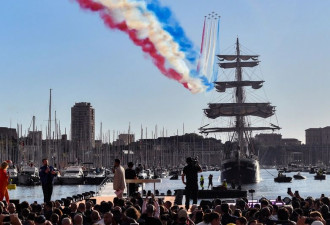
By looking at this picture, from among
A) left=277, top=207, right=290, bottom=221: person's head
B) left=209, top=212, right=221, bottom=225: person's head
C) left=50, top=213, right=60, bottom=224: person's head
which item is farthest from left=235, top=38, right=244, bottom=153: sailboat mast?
left=209, top=212, right=221, bottom=225: person's head

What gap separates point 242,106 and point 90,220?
442 ft

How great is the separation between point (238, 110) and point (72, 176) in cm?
4091

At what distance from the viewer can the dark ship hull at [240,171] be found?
13316 cm

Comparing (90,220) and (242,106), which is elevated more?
(242,106)

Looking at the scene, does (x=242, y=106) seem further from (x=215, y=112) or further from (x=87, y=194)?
(x=87, y=194)

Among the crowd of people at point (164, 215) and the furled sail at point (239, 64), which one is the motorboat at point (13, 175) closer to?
the furled sail at point (239, 64)

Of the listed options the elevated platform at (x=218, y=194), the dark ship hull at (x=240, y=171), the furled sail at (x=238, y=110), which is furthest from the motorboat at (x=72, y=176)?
the elevated platform at (x=218, y=194)

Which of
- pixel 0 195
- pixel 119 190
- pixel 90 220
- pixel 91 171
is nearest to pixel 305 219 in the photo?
pixel 90 220

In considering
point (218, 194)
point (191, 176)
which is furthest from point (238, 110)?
point (191, 176)

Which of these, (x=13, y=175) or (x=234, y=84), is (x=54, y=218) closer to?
(x=13, y=175)

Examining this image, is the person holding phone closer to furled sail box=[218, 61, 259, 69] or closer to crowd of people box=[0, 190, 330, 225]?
crowd of people box=[0, 190, 330, 225]

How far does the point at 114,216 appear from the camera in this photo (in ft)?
60.7

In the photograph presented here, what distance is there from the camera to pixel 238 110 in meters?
153

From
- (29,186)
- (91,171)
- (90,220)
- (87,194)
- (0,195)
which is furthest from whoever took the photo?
(91,171)
